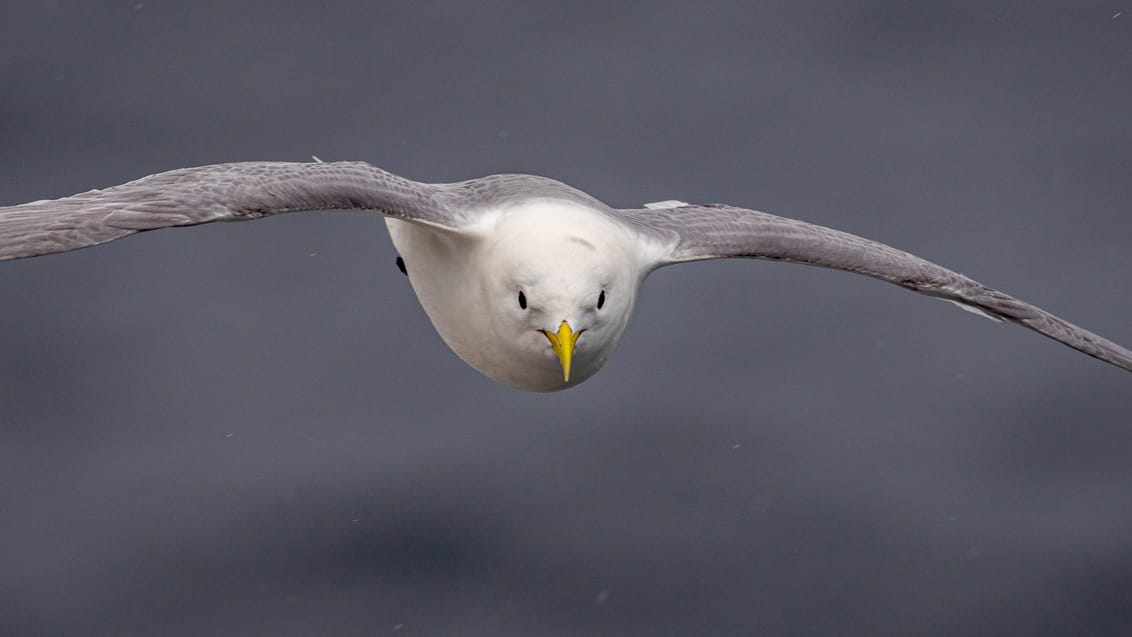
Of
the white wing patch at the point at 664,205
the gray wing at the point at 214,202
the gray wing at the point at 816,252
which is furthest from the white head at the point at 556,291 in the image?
the white wing patch at the point at 664,205

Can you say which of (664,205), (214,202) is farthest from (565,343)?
(664,205)

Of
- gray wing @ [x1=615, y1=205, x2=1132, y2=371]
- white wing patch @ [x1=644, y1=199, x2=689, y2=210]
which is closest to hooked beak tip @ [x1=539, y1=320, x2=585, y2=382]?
gray wing @ [x1=615, y1=205, x2=1132, y2=371]

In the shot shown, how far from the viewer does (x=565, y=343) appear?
12.5 metres

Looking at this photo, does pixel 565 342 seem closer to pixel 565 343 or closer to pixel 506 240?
pixel 565 343

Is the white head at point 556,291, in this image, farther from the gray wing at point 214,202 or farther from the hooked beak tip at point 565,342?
the gray wing at point 214,202

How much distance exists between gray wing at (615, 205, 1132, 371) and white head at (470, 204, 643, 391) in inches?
30.6

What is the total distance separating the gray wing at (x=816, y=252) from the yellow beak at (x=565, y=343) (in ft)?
5.39

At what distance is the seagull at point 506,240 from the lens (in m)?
12.4

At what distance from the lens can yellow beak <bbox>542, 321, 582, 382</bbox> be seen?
1245cm

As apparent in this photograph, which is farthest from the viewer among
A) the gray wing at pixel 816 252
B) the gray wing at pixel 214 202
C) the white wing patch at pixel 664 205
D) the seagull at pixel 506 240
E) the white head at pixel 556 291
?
the white wing patch at pixel 664 205

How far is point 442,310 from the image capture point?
14.4 metres

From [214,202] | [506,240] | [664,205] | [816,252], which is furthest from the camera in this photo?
[664,205]

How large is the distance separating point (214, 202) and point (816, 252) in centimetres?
466

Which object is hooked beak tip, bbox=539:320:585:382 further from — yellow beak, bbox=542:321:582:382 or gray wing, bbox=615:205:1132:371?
gray wing, bbox=615:205:1132:371
